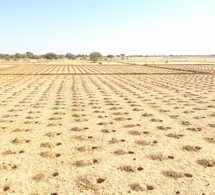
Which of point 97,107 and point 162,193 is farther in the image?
point 97,107

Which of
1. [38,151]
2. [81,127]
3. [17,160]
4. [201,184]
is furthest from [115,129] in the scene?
[201,184]

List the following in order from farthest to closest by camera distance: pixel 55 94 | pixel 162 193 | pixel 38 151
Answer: pixel 55 94, pixel 38 151, pixel 162 193

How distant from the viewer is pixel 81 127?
1403 centimetres

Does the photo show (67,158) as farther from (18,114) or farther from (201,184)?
(18,114)

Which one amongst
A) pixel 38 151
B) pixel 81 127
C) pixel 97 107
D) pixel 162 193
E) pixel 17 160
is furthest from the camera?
pixel 97 107

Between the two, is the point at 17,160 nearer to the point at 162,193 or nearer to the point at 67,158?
the point at 67,158

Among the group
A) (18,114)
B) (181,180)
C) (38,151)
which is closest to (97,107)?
(18,114)

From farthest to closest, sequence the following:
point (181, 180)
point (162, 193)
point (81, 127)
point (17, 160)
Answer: point (81, 127)
point (17, 160)
point (181, 180)
point (162, 193)

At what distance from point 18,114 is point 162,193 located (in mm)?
11613

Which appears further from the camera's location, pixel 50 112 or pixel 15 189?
pixel 50 112

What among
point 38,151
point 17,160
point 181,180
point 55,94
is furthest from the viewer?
point 55,94

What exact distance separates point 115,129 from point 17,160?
5.06m

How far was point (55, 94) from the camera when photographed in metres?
25.6

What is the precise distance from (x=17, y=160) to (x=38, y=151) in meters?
1.01
